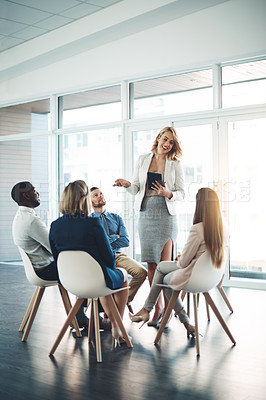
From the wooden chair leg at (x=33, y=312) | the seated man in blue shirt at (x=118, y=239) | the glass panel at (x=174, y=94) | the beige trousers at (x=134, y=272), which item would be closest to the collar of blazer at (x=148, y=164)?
the seated man in blue shirt at (x=118, y=239)

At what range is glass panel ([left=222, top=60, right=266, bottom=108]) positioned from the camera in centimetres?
614

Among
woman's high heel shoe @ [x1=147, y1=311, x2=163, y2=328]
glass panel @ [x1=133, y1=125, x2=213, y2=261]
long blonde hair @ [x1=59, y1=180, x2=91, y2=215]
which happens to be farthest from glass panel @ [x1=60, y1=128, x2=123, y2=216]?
long blonde hair @ [x1=59, y1=180, x2=91, y2=215]

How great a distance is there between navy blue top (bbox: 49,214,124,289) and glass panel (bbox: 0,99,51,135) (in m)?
5.57

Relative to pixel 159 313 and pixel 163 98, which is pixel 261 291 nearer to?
pixel 159 313

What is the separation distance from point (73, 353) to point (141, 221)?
1.43 m

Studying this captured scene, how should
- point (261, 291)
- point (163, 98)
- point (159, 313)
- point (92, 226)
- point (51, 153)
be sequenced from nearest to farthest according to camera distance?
point (92, 226) < point (159, 313) < point (261, 291) < point (163, 98) < point (51, 153)

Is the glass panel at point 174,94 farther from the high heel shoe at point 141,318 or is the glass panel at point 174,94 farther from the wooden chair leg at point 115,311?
the wooden chair leg at point 115,311

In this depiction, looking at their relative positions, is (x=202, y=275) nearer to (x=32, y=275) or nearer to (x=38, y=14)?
(x=32, y=275)

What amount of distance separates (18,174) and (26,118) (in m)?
1.06

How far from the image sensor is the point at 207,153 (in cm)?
661

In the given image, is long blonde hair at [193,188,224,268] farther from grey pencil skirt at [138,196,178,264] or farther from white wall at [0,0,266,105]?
white wall at [0,0,266,105]

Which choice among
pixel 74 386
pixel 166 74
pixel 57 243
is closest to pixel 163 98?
pixel 166 74

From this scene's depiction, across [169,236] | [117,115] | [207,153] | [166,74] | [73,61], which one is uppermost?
[73,61]

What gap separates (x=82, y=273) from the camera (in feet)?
11.1
